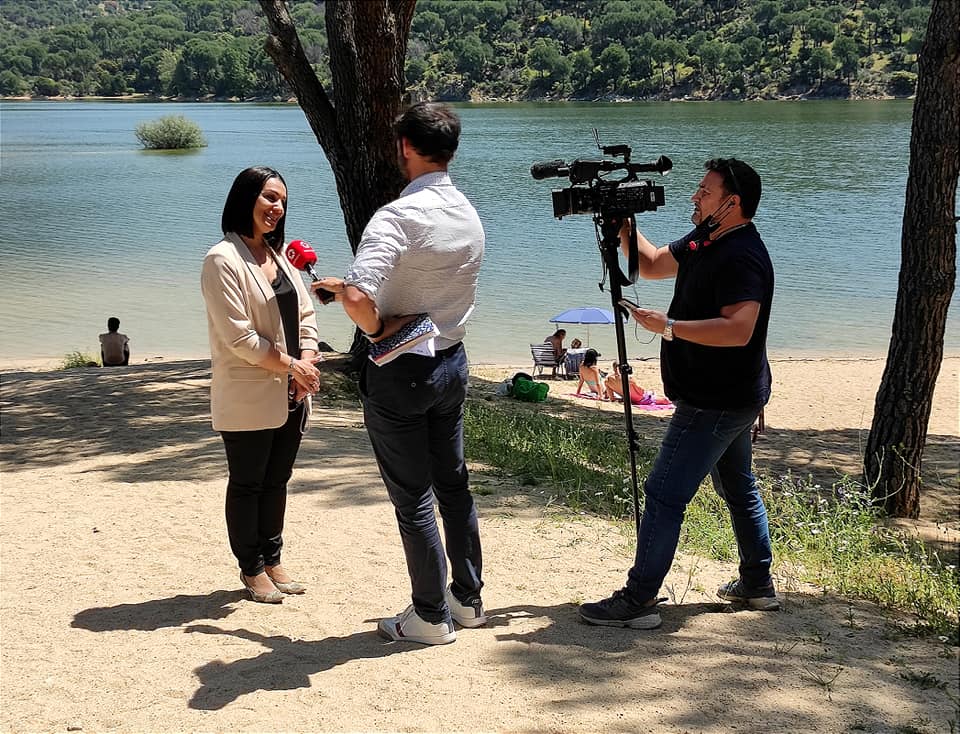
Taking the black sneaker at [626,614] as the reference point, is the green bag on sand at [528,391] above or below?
below

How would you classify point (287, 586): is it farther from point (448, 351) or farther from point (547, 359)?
point (547, 359)

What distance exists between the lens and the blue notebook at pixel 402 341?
130 inches

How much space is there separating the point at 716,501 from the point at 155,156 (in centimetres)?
5772

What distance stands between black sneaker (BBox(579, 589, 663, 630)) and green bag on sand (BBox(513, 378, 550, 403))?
316 inches

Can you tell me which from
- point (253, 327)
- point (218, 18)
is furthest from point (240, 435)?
point (218, 18)

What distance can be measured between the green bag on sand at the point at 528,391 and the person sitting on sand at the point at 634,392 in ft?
3.32

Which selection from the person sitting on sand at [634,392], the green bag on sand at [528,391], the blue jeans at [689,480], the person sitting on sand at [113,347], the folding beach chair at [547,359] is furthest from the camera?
the folding beach chair at [547,359]

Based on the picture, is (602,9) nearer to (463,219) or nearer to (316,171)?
(316,171)

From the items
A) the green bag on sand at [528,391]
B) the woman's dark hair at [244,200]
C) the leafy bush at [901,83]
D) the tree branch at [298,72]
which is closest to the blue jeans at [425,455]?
the woman's dark hair at [244,200]

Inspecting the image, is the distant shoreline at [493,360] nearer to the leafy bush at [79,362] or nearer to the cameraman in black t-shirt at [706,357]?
the leafy bush at [79,362]

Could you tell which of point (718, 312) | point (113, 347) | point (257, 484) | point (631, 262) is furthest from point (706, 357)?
point (113, 347)

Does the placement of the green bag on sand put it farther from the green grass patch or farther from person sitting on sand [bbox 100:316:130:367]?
person sitting on sand [bbox 100:316:130:367]

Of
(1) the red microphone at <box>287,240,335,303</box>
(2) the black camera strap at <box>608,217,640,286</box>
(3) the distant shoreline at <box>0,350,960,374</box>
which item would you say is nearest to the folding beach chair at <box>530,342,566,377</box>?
(3) the distant shoreline at <box>0,350,960,374</box>

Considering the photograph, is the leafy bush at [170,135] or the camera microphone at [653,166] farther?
the leafy bush at [170,135]
